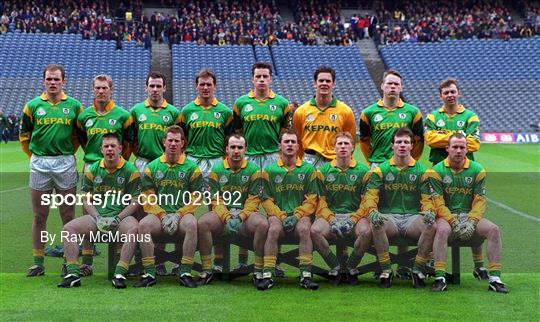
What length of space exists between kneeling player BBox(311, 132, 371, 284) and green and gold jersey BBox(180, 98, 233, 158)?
1.24 m

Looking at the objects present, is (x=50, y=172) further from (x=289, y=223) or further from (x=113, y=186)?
(x=289, y=223)

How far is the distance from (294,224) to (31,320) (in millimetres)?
2531

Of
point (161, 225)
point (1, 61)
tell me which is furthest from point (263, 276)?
point (1, 61)

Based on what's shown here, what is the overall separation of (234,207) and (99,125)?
176cm

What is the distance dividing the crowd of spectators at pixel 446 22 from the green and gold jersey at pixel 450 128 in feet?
107

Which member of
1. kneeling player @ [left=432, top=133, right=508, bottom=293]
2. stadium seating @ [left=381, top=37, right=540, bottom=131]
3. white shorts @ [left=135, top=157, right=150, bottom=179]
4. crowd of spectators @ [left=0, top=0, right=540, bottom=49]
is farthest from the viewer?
crowd of spectators @ [left=0, top=0, right=540, bottom=49]

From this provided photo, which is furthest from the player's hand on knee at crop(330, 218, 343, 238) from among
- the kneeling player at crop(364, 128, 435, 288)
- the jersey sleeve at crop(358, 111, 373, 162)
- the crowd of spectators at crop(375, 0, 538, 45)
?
the crowd of spectators at crop(375, 0, 538, 45)

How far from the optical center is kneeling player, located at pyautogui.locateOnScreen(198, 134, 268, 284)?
7676 mm

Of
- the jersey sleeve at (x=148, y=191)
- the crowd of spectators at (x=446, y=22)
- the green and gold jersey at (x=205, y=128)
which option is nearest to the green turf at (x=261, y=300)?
the jersey sleeve at (x=148, y=191)

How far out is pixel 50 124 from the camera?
28.0ft

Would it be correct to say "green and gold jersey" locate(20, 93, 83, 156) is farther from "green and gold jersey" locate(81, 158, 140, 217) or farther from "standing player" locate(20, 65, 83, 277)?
"green and gold jersey" locate(81, 158, 140, 217)

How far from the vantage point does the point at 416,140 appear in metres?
8.61

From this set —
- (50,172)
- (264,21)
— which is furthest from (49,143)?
(264,21)

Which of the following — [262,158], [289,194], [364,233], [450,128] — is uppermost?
[450,128]
